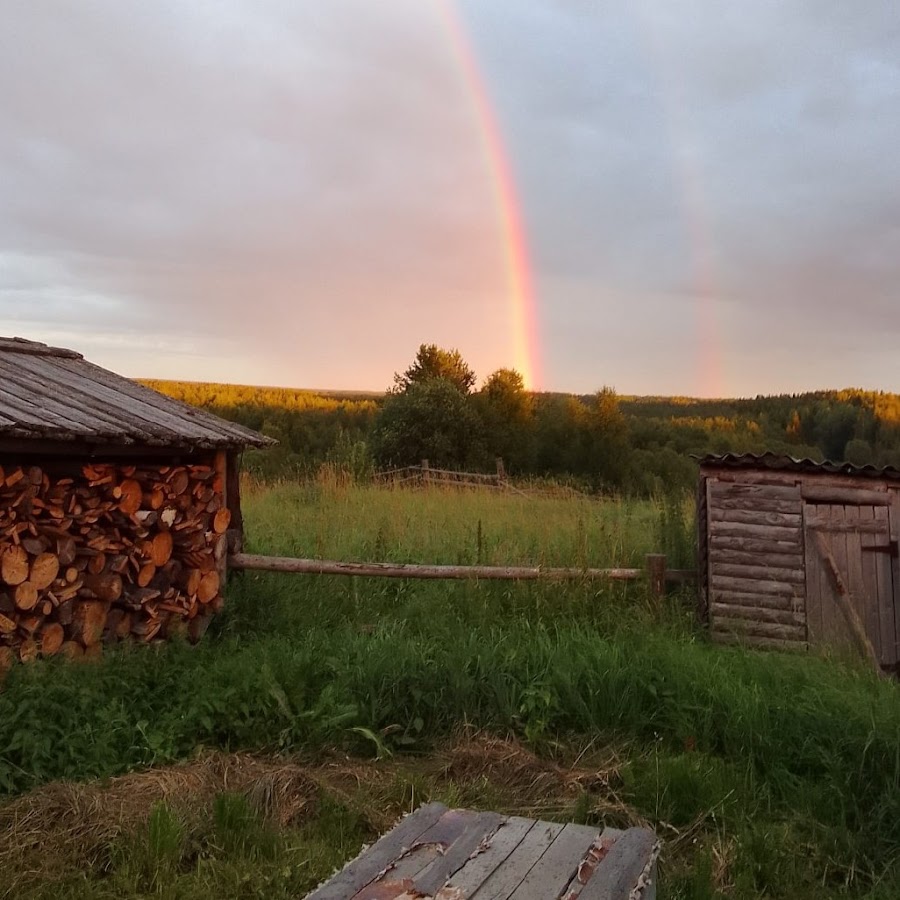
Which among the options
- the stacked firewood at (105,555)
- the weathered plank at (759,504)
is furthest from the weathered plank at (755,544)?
the stacked firewood at (105,555)

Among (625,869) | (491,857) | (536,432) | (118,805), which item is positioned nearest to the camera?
(625,869)

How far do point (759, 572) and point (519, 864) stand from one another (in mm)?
5081

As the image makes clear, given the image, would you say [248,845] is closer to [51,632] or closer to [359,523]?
[51,632]

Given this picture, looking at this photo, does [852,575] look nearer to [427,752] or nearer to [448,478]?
[427,752]

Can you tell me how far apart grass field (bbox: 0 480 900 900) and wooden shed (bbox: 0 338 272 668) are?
348 millimetres

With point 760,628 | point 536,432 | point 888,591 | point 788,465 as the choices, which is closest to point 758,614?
point 760,628

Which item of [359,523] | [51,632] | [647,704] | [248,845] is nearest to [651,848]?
[248,845]

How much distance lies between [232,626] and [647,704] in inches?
135

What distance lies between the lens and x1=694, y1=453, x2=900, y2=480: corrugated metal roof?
6.94 meters

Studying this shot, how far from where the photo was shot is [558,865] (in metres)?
2.71

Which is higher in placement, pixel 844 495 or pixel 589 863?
pixel 844 495

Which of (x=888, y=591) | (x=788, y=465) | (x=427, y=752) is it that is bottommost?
(x=427, y=752)

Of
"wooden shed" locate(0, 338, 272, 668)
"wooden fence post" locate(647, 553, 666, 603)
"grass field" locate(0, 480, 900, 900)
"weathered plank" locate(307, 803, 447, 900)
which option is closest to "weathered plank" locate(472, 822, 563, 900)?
"weathered plank" locate(307, 803, 447, 900)

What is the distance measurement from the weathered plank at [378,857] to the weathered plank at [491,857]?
0.23m
